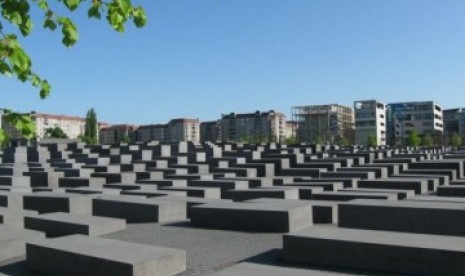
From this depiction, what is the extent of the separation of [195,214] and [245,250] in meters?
2.60

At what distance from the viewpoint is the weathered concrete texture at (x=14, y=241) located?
8.95 metres

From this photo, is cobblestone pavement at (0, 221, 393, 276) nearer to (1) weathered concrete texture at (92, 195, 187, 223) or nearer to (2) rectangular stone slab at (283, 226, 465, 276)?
(2) rectangular stone slab at (283, 226, 465, 276)

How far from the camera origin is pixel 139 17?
4.66m

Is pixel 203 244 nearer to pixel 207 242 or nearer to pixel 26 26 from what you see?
pixel 207 242

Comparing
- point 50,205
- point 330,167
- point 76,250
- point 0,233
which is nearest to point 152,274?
point 76,250

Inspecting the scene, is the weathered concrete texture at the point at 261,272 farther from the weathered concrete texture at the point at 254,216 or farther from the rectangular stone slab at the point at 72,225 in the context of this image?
the rectangular stone slab at the point at 72,225

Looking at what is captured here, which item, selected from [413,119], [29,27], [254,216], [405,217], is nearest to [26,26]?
[29,27]

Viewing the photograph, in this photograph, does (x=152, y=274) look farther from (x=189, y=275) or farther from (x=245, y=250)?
(x=245, y=250)

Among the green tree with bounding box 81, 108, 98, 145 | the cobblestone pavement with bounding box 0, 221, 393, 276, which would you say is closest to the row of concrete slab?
the cobblestone pavement with bounding box 0, 221, 393, 276

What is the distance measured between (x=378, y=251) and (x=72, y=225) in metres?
5.92

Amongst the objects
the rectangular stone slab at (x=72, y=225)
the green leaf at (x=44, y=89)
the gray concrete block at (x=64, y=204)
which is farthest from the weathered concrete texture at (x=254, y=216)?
the green leaf at (x=44, y=89)

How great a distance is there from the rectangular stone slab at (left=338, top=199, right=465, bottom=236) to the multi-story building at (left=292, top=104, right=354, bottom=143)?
455 feet

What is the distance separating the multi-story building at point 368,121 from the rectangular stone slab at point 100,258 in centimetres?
13885

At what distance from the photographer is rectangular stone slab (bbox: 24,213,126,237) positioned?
409 inches
